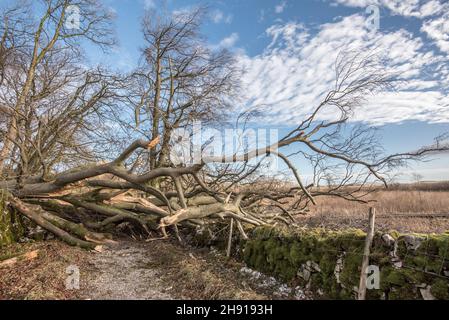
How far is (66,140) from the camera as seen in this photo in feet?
34.1

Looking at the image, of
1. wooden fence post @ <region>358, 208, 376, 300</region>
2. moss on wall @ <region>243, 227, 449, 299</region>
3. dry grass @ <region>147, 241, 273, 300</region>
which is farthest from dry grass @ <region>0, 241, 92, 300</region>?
wooden fence post @ <region>358, 208, 376, 300</region>

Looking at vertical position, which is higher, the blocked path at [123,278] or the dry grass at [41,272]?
the dry grass at [41,272]

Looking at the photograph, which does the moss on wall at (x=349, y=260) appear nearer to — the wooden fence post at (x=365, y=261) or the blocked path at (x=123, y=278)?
the wooden fence post at (x=365, y=261)

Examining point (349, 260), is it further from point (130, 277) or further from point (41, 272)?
point (41, 272)

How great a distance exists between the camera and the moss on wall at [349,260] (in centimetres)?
438

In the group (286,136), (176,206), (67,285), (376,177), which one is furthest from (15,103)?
(376,177)

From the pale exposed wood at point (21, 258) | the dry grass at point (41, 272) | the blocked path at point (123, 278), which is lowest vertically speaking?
the blocked path at point (123, 278)

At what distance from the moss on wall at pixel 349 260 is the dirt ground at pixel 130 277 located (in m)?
0.44

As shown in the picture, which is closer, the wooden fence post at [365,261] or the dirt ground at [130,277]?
the wooden fence post at [365,261]


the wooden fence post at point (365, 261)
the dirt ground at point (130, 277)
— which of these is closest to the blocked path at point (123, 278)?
the dirt ground at point (130, 277)

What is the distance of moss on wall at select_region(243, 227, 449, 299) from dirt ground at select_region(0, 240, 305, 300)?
0.44 m

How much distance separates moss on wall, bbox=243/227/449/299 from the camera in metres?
4.38

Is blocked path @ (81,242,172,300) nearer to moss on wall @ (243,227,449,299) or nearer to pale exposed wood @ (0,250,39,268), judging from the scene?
pale exposed wood @ (0,250,39,268)
